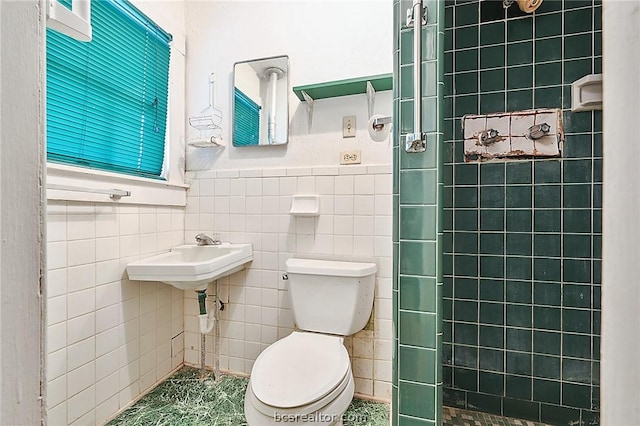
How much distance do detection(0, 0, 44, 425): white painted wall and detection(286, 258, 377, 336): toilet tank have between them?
1.25m

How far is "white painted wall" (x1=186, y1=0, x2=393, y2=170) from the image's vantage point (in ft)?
5.44

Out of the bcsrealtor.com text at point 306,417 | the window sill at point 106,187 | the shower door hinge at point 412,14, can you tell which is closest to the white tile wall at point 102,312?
the window sill at point 106,187

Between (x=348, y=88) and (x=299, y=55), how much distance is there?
0.37 meters

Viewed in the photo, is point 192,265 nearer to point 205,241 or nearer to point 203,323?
point 205,241

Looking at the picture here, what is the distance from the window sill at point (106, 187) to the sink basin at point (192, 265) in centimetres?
30

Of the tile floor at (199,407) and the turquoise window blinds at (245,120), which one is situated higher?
the turquoise window blinds at (245,120)

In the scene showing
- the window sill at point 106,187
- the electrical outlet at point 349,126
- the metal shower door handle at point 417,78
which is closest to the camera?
the metal shower door handle at point 417,78

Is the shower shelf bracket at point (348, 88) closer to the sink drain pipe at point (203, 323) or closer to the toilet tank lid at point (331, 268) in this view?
the toilet tank lid at point (331, 268)

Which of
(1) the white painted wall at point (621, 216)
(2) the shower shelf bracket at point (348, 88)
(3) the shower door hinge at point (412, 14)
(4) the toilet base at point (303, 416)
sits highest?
(2) the shower shelf bracket at point (348, 88)

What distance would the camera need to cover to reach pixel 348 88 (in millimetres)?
1644

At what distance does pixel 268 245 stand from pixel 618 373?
1.64 meters

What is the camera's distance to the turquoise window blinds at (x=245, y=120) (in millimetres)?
1834

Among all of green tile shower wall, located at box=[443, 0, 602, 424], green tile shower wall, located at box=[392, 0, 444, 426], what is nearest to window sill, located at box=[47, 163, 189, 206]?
green tile shower wall, located at box=[392, 0, 444, 426]

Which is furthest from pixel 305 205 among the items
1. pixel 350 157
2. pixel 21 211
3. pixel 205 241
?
pixel 21 211
